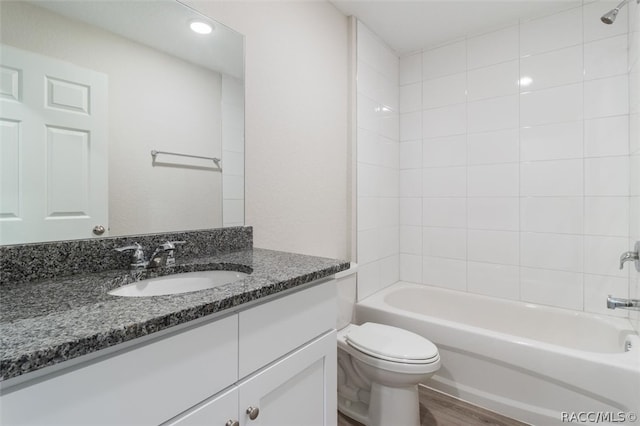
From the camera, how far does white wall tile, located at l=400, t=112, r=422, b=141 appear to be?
2551 millimetres

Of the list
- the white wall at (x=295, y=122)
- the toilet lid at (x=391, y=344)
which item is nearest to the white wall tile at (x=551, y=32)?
the white wall at (x=295, y=122)

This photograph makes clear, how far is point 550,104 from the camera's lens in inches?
79.5

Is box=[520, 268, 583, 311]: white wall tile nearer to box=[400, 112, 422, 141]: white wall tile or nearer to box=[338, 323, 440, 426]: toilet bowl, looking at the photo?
box=[338, 323, 440, 426]: toilet bowl

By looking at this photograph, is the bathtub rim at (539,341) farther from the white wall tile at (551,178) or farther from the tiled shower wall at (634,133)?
the white wall tile at (551,178)

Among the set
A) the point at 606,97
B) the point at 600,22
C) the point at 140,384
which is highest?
the point at 600,22

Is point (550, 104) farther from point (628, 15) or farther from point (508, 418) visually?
point (508, 418)

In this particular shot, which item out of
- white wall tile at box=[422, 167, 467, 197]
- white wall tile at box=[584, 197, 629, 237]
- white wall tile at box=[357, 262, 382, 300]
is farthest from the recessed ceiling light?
white wall tile at box=[584, 197, 629, 237]

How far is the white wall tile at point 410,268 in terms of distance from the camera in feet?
8.43

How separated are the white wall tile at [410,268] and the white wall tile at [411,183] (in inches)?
20.8

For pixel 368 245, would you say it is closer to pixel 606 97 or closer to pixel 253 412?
pixel 253 412

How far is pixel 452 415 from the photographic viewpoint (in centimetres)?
170

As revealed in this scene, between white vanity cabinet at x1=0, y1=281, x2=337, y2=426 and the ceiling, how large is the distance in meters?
1.86

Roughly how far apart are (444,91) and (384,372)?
208 cm

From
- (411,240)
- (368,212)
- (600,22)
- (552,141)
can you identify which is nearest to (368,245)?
(368,212)
